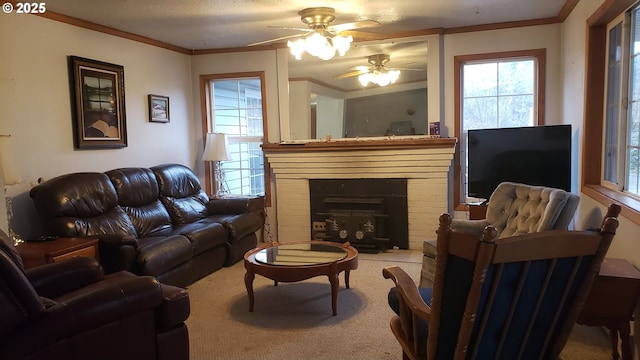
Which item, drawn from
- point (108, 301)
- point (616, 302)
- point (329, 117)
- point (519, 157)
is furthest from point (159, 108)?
point (616, 302)

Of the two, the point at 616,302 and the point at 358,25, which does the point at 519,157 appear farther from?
the point at 616,302

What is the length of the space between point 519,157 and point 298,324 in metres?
2.48

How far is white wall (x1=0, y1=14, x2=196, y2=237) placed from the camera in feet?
11.5

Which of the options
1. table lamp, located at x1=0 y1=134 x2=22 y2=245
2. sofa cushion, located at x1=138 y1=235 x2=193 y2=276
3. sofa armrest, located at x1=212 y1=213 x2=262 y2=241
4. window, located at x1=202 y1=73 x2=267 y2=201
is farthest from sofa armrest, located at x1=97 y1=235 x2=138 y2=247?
window, located at x1=202 y1=73 x2=267 y2=201

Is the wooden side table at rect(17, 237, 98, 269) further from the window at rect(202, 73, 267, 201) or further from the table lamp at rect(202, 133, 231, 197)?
the window at rect(202, 73, 267, 201)

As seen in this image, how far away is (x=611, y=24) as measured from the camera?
3.12 meters

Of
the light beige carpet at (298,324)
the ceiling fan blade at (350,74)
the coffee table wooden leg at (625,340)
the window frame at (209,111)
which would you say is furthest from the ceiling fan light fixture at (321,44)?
the coffee table wooden leg at (625,340)

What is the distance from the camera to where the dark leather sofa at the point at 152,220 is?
333cm

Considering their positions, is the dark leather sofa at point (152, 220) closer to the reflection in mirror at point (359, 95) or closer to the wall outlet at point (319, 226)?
the wall outlet at point (319, 226)

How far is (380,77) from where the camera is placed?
5004mm

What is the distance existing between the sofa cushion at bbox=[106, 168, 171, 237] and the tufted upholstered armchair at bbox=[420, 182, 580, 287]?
8.18 feet

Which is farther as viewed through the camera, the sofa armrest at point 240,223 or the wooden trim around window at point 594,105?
the sofa armrest at point 240,223

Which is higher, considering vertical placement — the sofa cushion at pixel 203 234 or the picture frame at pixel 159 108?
the picture frame at pixel 159 108

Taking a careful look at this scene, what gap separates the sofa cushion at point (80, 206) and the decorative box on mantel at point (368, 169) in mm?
1877
